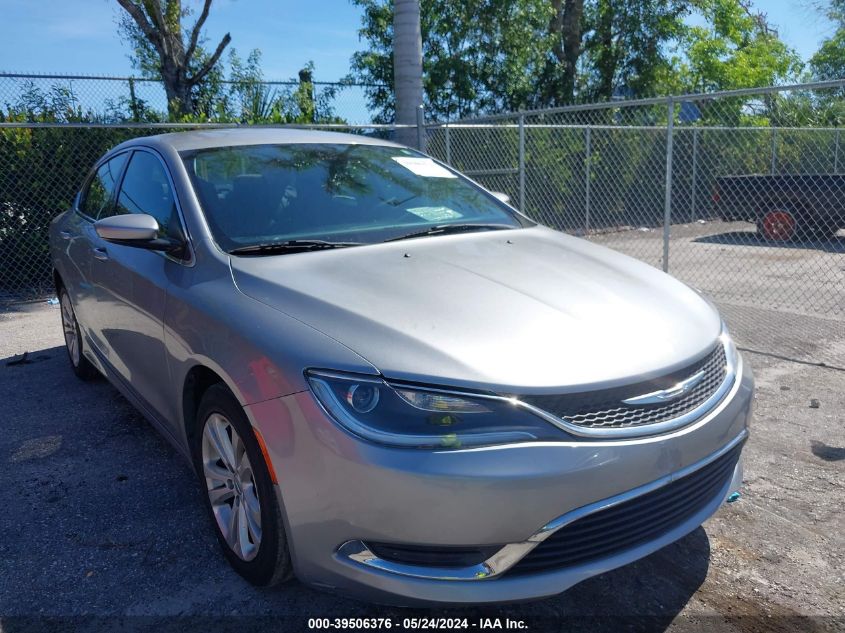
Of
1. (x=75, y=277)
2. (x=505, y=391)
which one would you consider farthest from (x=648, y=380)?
(x=75, y=277)

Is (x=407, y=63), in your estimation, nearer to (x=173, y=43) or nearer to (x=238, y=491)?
(x=173, y=43)

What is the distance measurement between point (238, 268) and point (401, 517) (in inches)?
48.2

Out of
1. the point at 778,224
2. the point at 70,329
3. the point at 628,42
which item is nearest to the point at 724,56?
the point at 628,42

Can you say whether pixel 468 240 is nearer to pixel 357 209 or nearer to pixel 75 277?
pixel 357 209

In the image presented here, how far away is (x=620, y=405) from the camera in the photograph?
2.19m

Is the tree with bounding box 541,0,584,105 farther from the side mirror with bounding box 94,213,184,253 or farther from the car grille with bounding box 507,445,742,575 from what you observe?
the car grille with bounding box 507,445,742,575

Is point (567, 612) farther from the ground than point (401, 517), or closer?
closer

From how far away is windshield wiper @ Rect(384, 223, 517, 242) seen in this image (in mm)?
3262

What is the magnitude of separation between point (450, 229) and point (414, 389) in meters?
1.48

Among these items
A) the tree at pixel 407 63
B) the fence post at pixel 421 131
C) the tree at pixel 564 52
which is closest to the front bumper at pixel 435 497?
the fence post at pixel 421 131

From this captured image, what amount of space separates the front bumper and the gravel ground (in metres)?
0.43

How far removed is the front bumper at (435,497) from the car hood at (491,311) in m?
0.22

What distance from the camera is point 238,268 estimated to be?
2746 mm

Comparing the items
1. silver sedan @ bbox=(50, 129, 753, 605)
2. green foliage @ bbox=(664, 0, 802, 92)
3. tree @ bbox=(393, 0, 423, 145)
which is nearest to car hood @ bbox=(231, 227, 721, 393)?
silver sedan @ bbox=(50, 129, 753, 605)
